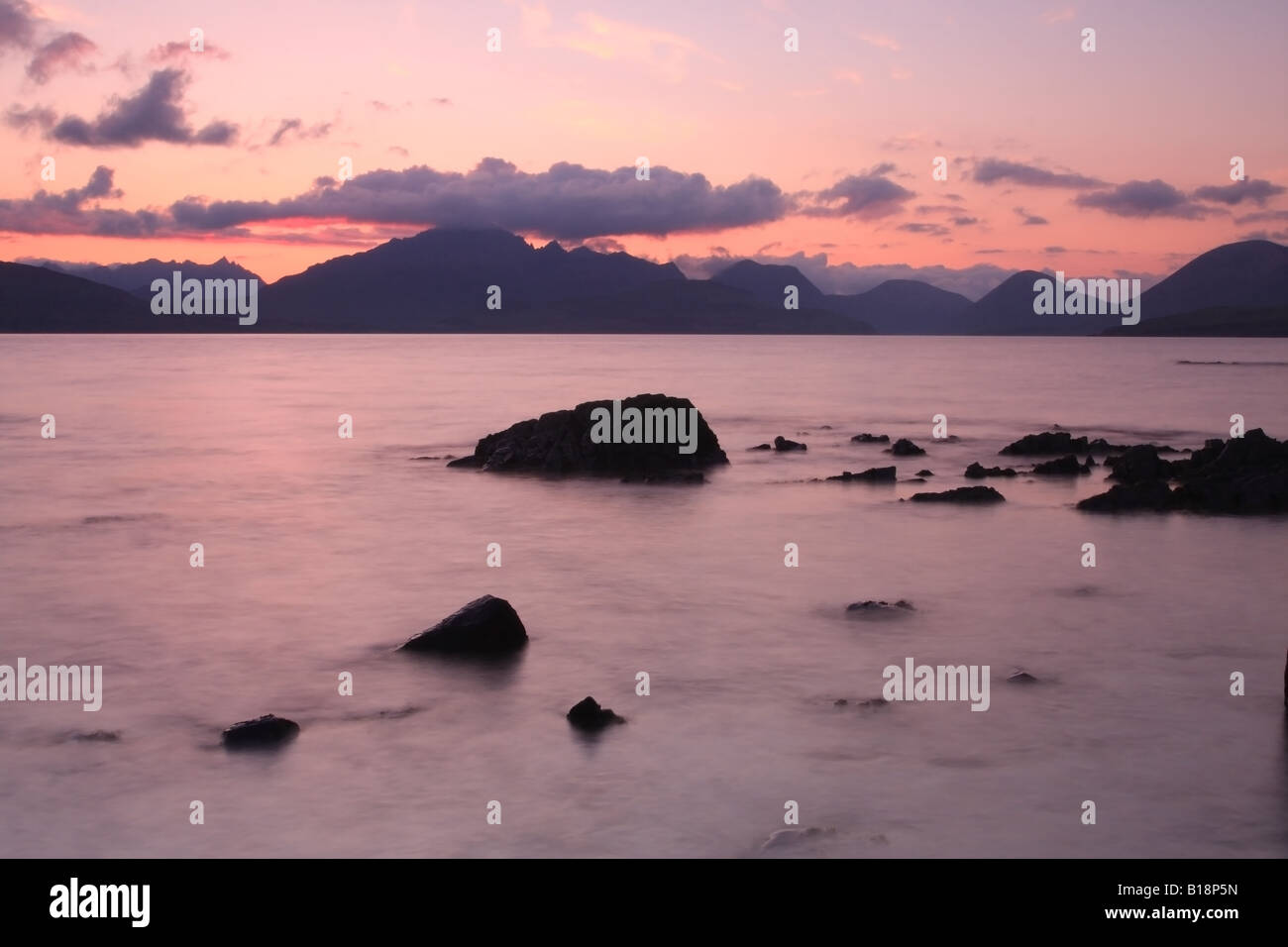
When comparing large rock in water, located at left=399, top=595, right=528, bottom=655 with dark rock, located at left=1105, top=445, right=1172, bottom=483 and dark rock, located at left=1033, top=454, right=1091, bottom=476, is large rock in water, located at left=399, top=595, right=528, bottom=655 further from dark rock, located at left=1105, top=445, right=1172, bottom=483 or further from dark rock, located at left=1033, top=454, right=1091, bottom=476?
dark rock, located at left=1033, top=454, right=1091, bottom=476

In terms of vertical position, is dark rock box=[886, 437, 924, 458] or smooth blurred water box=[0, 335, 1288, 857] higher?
dark rock box=[886, 437, 924, 458]

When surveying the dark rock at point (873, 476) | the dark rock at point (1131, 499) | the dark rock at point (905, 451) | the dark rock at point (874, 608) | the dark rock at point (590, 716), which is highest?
the dark rock at point (905, 451)

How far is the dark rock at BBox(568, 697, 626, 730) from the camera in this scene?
41.8 ft

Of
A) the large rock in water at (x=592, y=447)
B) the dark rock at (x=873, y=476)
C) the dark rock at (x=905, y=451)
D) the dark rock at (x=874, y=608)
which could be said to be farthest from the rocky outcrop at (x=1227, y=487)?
the large rock in water at (x=592, y=447)

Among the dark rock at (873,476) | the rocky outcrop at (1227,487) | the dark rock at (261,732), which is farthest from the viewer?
the dark rock at (873,476)

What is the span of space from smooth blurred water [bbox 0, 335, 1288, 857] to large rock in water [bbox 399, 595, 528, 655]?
0.38m

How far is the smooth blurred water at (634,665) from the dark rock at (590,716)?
197 mm

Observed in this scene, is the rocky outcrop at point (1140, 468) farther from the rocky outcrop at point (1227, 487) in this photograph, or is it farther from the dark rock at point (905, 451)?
the dark rock at point (905, 451)

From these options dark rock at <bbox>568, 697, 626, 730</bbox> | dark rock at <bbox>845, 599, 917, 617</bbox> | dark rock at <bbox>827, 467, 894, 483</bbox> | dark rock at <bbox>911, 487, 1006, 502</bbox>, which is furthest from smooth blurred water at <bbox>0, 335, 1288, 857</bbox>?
dark rock at <bbox>827, 467, 894, 483</bbox>

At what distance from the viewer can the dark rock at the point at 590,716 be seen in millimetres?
12734
